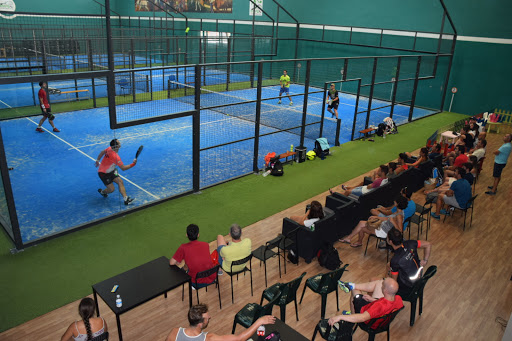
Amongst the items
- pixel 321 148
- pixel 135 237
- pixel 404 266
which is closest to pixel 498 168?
pixel 321 148

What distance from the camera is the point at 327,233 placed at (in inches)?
313

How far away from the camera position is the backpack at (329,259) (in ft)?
24.9

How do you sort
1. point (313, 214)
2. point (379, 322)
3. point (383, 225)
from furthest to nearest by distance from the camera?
point (383, 225)
point (313, 214)
point (379, 322)

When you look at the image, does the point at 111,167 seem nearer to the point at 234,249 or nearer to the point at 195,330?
the point at 234,249

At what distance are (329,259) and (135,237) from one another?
13.2 feet

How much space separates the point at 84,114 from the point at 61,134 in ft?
9.80

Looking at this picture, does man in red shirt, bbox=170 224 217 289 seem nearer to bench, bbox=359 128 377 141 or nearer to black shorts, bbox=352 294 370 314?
black shorts, bbox=352 294 370 314

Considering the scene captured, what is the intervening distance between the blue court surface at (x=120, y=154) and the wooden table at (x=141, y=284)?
3.62m

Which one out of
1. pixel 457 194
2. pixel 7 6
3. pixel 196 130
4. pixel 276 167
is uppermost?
pixel 7 6

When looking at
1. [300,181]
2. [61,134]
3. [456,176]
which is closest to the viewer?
[456,176]

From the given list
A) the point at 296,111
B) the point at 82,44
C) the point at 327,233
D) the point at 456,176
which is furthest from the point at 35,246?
the point at 82,44

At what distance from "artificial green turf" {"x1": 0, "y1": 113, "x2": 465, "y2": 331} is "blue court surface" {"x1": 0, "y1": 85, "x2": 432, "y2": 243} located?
25.0 inches

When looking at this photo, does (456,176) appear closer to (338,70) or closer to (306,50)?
(338,70)

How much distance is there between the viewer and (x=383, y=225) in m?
7.87
